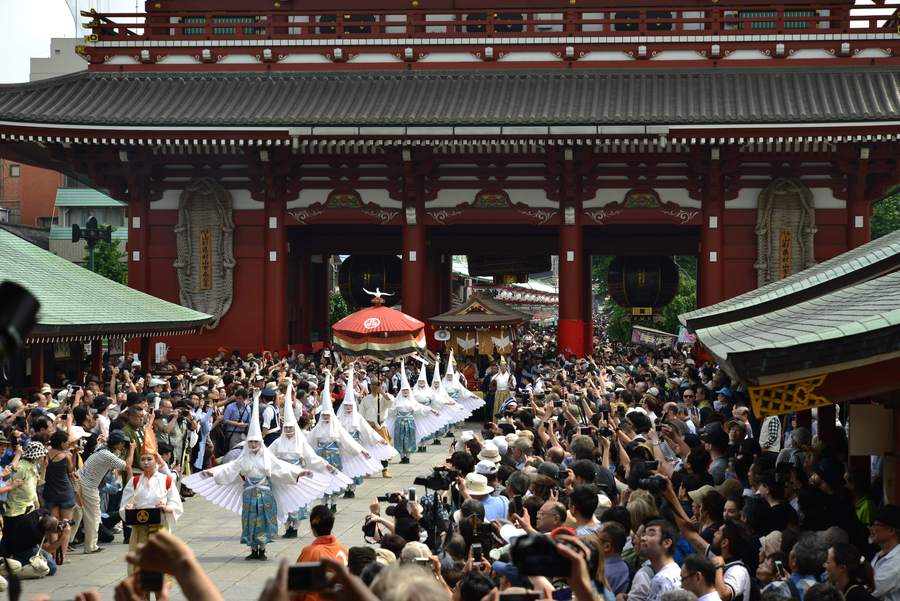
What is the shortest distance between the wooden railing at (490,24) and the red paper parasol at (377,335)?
9193mm

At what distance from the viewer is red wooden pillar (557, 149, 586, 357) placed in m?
32.6

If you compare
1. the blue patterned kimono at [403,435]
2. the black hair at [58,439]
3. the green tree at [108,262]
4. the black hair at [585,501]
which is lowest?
the blue patterned kimono at [403,435]

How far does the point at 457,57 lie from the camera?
113 ft

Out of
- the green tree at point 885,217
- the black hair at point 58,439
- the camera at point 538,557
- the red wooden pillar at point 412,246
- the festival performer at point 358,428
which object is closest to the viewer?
the camera at point 538,557

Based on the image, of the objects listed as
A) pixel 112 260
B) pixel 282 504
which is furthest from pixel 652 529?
pixel 112 260

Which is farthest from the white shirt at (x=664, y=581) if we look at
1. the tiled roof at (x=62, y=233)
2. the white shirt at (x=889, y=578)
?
the tiled roof at (x=62, y=233)

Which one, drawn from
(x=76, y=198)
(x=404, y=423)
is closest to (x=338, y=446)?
(x=404, y=423)

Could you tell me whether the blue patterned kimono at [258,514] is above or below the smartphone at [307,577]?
below

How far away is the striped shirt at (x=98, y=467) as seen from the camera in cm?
1424

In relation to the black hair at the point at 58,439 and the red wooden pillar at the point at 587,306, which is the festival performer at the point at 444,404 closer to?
the black hair at the point at 58,439

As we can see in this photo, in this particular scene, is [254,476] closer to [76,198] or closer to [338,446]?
[338,446]

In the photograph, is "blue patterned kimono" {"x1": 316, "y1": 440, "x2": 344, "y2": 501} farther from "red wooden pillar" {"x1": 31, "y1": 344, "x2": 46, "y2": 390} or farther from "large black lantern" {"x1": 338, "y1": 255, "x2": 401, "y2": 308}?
"large black lantern" {"x1": 338, "y1": 255, "x2": 401, "y2": 308}

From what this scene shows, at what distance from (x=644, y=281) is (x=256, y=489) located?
2415 centimetres

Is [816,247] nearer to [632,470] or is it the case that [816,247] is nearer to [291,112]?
[291,112]
